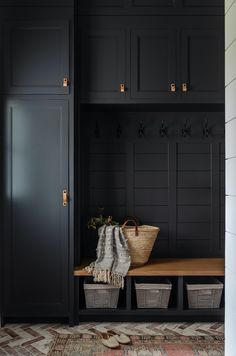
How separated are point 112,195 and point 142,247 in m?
0.60

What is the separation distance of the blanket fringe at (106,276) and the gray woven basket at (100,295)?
3.1 inches

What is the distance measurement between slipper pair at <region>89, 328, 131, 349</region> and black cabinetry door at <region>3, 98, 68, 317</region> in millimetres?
342

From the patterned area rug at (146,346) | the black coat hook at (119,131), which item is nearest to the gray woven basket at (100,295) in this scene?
the patterned area rug at (146,346)

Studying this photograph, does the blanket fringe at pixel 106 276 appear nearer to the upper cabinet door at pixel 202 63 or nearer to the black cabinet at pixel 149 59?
the black cabinet at pixel 149 59

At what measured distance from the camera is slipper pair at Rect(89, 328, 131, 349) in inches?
89.9

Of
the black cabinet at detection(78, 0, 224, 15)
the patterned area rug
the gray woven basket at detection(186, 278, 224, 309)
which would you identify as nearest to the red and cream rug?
the patterned area rug

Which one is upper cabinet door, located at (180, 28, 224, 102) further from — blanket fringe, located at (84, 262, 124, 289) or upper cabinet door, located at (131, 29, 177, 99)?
blanket fringe, located at (84, 262, 124, 289)

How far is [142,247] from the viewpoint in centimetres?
271

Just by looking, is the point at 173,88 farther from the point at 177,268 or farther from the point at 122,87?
the point at 177,268

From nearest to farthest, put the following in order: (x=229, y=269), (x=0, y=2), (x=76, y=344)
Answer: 1. (x=229, y=269)
2. (x=76, y=344)
3. (x=0, y=2)

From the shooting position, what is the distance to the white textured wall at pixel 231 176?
4.16 feet


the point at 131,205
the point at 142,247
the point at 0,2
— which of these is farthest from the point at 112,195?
the point at 0,2

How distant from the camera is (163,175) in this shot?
3.10 meters

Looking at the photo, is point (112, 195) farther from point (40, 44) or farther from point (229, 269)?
point (229, 269)
